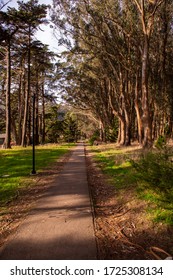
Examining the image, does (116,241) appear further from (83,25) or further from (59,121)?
(59,121)

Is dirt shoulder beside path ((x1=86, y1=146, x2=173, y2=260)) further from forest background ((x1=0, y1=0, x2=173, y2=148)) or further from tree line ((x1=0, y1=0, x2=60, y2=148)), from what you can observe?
tree line ((x1=0, y1=0, x2=60, y2=148))

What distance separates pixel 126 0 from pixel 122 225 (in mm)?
18284

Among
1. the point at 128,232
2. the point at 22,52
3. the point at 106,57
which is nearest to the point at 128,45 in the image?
the point at 106,57

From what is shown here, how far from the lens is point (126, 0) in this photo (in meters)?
17.6

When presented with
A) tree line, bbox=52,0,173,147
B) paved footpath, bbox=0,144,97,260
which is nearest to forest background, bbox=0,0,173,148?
tree line, bbox=52,0,173,147

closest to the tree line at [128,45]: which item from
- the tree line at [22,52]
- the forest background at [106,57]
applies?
the forest background at [106,57]

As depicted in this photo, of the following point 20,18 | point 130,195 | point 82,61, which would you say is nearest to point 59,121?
point 82,61

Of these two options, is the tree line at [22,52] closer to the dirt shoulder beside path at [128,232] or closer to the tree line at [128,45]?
the tree line at [128,45]

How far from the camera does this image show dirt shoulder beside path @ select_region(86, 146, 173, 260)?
11.4 feet

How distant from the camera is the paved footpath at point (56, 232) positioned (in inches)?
132

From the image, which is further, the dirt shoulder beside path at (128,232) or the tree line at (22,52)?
the tree line at (22,52)

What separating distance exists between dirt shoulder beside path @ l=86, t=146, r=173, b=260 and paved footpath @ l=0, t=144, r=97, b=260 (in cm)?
23

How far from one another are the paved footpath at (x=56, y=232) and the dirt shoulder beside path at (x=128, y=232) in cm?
23

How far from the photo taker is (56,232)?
4047mm
